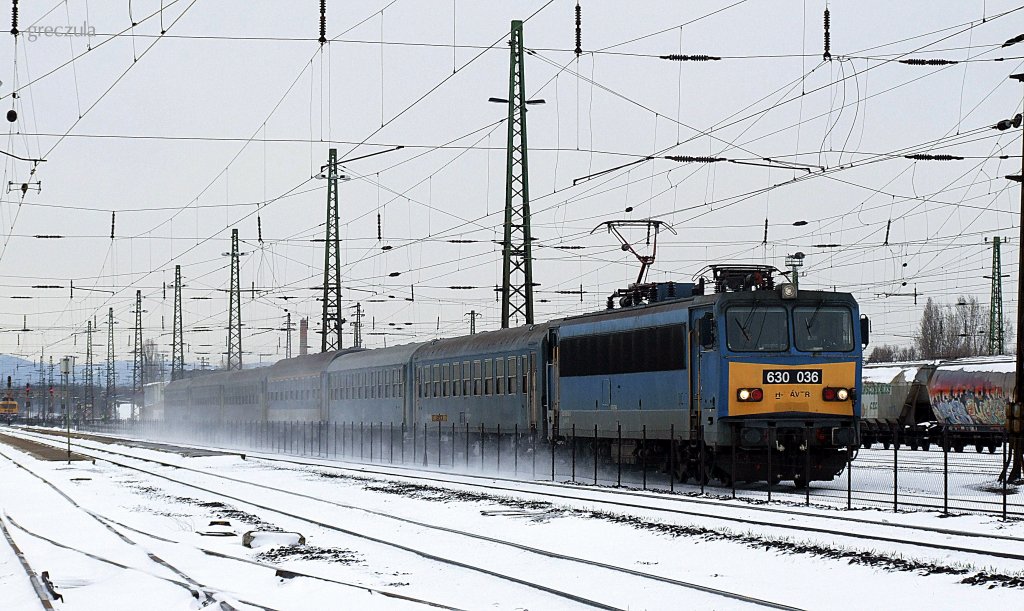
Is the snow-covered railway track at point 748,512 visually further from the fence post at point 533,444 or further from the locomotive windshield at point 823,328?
the locomotive windshield at point 823,328

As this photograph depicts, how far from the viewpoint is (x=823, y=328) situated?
82.4 ft

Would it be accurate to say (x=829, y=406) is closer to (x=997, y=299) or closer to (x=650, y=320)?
(x=650, y=320)

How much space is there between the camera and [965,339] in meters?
125

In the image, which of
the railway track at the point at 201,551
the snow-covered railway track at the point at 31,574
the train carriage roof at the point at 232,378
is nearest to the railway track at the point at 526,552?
the railway track at the point at 201,551

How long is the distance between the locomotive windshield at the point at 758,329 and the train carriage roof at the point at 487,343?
28.0ft

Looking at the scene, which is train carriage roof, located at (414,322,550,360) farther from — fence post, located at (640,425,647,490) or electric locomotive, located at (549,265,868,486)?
electric locomotive, located at (549,265,868,486)

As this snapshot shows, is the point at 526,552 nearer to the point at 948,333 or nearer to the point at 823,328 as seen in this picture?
the point at 823,328

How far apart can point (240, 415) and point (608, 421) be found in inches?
1757

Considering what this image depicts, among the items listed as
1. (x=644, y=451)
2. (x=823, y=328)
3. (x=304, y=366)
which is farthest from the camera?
(x=304, y=366)

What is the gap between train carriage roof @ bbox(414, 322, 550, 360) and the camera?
33531 millimetres

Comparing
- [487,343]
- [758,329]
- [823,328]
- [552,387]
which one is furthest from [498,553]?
[487,343]

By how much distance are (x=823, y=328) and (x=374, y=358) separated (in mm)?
25714

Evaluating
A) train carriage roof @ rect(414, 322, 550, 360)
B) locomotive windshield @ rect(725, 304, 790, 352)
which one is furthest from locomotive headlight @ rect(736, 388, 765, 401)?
train carriage roof @ rect(414, 322, 550, 360)

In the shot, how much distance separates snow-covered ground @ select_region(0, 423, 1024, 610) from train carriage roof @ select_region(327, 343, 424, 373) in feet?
63.1
